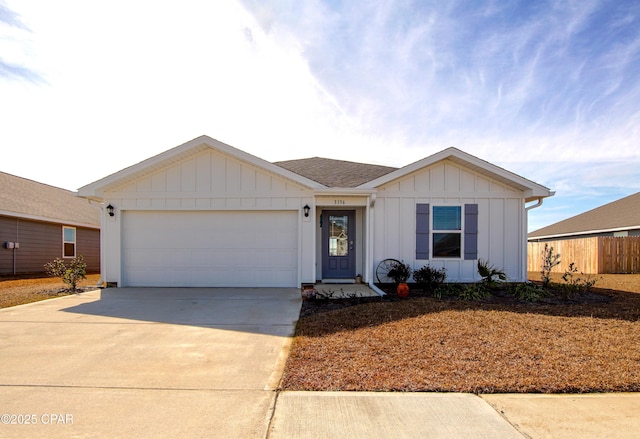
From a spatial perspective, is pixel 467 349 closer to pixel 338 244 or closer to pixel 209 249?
pixel 338 244

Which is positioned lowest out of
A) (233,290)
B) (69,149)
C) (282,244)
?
(233,290)

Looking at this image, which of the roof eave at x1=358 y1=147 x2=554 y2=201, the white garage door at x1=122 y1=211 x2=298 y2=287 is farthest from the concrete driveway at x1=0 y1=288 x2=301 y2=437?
the roof eave at x1=358 y1=147 x2=554 y2=201

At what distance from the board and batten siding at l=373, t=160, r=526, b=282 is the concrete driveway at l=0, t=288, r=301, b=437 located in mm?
3998

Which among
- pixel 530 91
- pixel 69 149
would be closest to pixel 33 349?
pixel 69 149

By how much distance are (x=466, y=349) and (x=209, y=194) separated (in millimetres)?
7141

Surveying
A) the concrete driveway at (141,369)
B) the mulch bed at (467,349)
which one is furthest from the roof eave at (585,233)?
the concrete driveway at (141,369)

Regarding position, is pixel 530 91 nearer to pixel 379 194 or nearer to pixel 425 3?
pixel 425 3

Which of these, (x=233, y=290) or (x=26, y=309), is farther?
(x=233, y=290)

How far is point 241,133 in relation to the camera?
1152 cm

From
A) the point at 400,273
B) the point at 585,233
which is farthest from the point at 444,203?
the point at 585,233

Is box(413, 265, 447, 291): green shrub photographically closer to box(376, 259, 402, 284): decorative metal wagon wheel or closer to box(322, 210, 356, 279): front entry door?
box(376, 259, 402, 284): decorative metal wagon wheel

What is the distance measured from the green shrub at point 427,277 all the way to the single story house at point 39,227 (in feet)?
45.2

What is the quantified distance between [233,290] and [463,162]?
6723 millimetres

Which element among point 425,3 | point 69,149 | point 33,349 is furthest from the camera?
point 69,149
